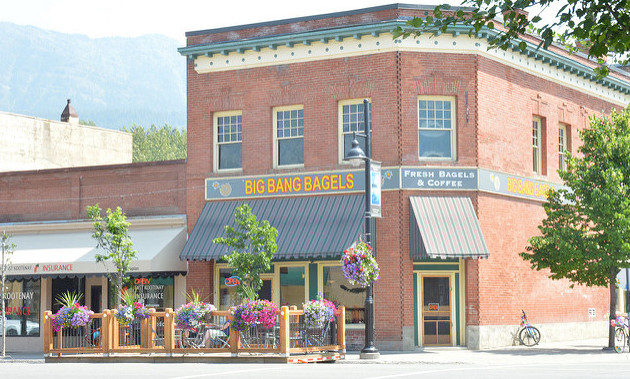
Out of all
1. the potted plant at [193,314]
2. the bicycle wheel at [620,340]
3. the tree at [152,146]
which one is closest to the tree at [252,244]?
the potted plant at [193,314]

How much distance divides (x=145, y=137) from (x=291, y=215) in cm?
8278

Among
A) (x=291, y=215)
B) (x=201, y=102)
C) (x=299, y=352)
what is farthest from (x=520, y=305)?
(x=201, y=102)

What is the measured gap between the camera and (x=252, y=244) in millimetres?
27422

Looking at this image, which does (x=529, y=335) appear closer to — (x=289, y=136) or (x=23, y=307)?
(x=289, y=136)

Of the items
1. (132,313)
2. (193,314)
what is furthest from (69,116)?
(193,314)

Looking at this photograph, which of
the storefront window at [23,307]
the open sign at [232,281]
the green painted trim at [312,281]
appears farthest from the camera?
the storefront window at [23,307]

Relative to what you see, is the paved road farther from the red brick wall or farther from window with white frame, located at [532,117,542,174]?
the red brick wall

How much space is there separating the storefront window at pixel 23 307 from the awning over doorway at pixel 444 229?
1401 cm

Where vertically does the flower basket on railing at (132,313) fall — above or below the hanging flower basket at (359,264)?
below

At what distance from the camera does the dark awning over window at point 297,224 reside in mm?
28172

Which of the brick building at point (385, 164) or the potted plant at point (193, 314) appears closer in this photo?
the potted plant at point (193, 314)

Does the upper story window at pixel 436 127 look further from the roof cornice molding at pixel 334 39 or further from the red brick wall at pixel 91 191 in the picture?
the red brick wall at pixel 91 191

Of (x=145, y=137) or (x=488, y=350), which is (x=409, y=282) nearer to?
(x=488, y=350)

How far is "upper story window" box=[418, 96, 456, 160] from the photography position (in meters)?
28.9
